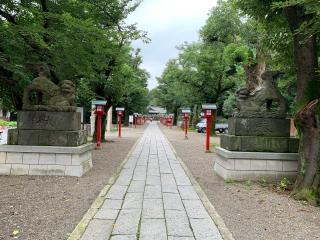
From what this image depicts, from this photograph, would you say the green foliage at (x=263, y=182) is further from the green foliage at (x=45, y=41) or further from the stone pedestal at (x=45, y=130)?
the green foliage at (x=45, y=41)

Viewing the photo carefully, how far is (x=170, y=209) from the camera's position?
5953 millimetres

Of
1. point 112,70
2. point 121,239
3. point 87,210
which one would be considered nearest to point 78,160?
point 87,210

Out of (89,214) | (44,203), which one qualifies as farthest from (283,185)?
(44,203)

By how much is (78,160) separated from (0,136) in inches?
200

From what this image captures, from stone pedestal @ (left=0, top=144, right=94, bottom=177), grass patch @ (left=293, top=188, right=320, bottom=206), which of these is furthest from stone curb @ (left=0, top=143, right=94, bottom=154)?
grass patch @ (left=293, top=188, right=320, bottom=206)

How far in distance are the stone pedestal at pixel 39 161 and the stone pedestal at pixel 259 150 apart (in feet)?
12.0

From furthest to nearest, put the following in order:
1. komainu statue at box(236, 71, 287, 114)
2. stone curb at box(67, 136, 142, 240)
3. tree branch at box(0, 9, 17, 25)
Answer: tree branch at box(0, 9, 17, 25), komainu statue at box(236, 71, 287, 114), stone curb at box(67, 136, 142, 240)

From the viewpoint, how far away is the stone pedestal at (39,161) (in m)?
8.88

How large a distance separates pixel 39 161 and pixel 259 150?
5206 millimetres

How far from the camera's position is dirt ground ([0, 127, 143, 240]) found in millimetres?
4852

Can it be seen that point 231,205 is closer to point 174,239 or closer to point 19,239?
point 174,239

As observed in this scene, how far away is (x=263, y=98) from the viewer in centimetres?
949

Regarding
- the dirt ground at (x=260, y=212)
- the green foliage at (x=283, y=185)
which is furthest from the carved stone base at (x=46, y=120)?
the green foliage at (x=283, y=185)

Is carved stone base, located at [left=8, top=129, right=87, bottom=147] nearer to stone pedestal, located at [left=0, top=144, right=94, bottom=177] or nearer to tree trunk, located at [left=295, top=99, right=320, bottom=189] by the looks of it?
stone pedestal, located at [left=0, top=144, right=94, bottom=177]
